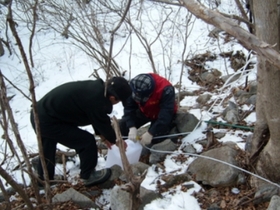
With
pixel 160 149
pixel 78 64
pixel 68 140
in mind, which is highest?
pixel 78 64

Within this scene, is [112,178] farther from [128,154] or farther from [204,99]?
[204,99]

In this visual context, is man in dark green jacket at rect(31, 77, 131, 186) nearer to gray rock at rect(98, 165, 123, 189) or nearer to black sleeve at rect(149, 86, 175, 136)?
gray rock at rect(98, 165, 123, 189)

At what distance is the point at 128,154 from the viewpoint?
3072 mm

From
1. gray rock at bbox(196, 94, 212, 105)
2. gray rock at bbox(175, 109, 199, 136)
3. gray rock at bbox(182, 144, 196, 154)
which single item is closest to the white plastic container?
gray rock at bbox(182, 144, 196, 154)

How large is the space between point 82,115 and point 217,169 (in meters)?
1.22

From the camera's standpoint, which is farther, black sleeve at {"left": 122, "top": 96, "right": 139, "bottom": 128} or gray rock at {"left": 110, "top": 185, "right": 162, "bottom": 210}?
black sleeve at {"left": 122, "top": 96, "right": 139, "bottom": 128}

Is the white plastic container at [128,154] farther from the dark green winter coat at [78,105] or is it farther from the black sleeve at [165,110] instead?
the dark green winter coat at [78,105]

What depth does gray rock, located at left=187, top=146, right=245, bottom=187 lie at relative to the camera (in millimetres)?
2613

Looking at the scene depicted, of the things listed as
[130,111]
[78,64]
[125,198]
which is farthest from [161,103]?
[78,64]

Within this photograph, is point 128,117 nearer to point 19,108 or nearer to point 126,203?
point 126,203

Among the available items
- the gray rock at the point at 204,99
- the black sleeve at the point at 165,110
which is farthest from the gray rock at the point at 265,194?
the gray rock at the point at 204,99

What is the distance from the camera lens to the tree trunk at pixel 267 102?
6.84 feet

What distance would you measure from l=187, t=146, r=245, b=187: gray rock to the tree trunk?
0.16 metres

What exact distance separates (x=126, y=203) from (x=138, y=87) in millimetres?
1075
